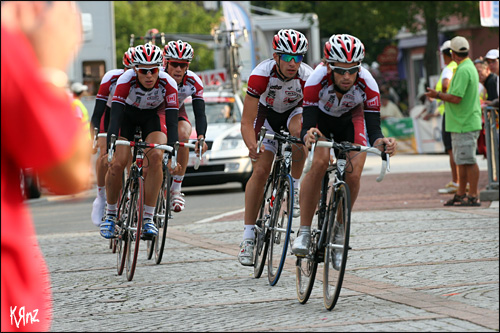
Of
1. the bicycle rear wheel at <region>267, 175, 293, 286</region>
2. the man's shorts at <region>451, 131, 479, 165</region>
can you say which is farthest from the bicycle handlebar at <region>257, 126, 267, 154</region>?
the man's shorts at <region>451, 131, 479, 165</region>

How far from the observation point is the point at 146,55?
8.66 meters

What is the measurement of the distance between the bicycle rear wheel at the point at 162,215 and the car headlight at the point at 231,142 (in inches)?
338

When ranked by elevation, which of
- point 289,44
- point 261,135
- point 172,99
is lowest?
point 261,135

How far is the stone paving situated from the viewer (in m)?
6.04

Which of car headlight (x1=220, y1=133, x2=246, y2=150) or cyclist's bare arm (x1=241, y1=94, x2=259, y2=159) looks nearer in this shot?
cyclist's bare arm (x1=241, y1=94, x2=259, y2=159)

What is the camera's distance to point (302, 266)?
692 centimetres

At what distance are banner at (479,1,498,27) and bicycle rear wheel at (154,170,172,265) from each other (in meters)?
6.50

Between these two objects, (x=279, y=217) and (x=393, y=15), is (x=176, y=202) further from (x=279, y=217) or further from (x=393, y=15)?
(x=393, y=15)

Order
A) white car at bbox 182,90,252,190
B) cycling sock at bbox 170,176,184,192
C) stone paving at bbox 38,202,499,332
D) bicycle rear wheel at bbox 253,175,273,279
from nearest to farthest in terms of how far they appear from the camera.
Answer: stone paving at bbox 38,202,499,332, bicycle rear wheel at bbox 253,175,273,279, cycling sock at bbox 170,176,184,192, white car at bbox 182,90,252,190

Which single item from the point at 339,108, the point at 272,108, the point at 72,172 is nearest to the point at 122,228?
the point at 272,108

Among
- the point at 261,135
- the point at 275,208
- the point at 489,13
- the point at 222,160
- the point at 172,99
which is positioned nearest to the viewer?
the point at 261,135

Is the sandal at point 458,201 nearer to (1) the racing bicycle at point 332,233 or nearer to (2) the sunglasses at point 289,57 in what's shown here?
(2) the sunglasses at point 289,57

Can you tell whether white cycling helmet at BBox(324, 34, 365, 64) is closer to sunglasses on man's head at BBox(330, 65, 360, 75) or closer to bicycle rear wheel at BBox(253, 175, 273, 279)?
sunglasses on man's head at BBox(330, 65, 360, 75)

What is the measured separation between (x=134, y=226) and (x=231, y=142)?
10027 mm
